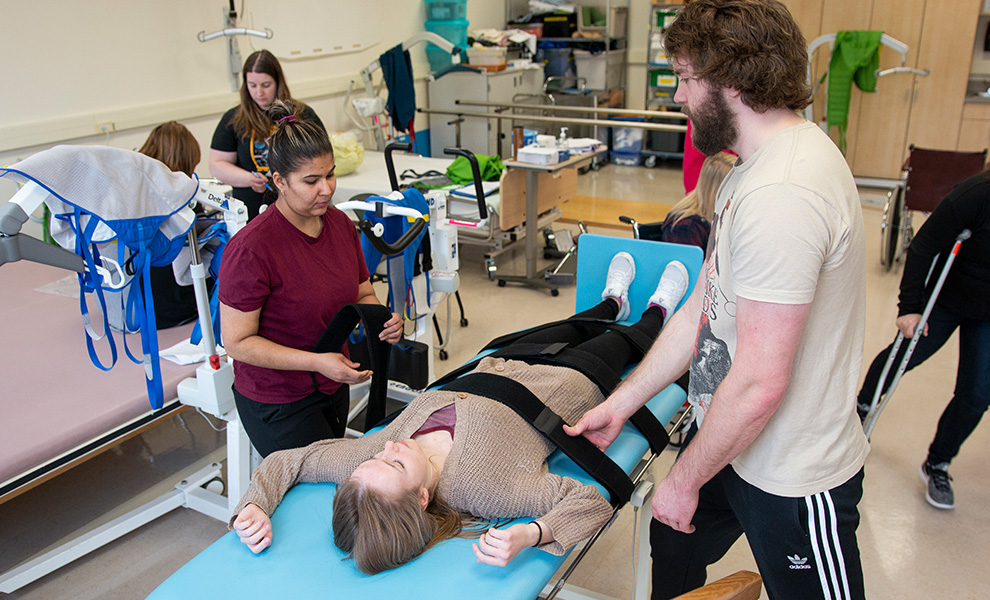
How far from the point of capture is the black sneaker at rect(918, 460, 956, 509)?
248 centimetres

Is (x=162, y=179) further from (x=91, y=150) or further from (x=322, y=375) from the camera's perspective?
(x=322, y=375)

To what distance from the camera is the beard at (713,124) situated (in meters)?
1.20

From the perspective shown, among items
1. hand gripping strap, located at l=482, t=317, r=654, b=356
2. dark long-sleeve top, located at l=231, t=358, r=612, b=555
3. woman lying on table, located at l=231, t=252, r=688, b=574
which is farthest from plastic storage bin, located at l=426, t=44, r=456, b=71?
dark long-sleeve top, located at l=231, t=358, r=612, b=555

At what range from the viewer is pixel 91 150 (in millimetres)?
1716

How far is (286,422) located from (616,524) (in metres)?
1.18

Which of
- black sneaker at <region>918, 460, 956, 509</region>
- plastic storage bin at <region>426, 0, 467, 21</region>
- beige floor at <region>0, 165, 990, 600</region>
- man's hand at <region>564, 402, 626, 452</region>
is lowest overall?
beige floor at <region>0, 165, 990, 600</region>

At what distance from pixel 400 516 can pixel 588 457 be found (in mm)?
422

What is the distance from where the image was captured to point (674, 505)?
1328 millimetres

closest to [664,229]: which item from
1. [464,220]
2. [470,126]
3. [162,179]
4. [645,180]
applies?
[464,220]

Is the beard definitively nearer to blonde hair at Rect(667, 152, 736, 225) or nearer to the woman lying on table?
the woman lying on table

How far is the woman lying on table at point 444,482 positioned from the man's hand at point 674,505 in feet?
0.38

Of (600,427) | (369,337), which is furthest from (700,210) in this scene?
(369,337)

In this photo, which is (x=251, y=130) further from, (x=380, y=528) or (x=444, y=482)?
(x=380, y=528)

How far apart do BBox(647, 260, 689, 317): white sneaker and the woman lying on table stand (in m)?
0.58
